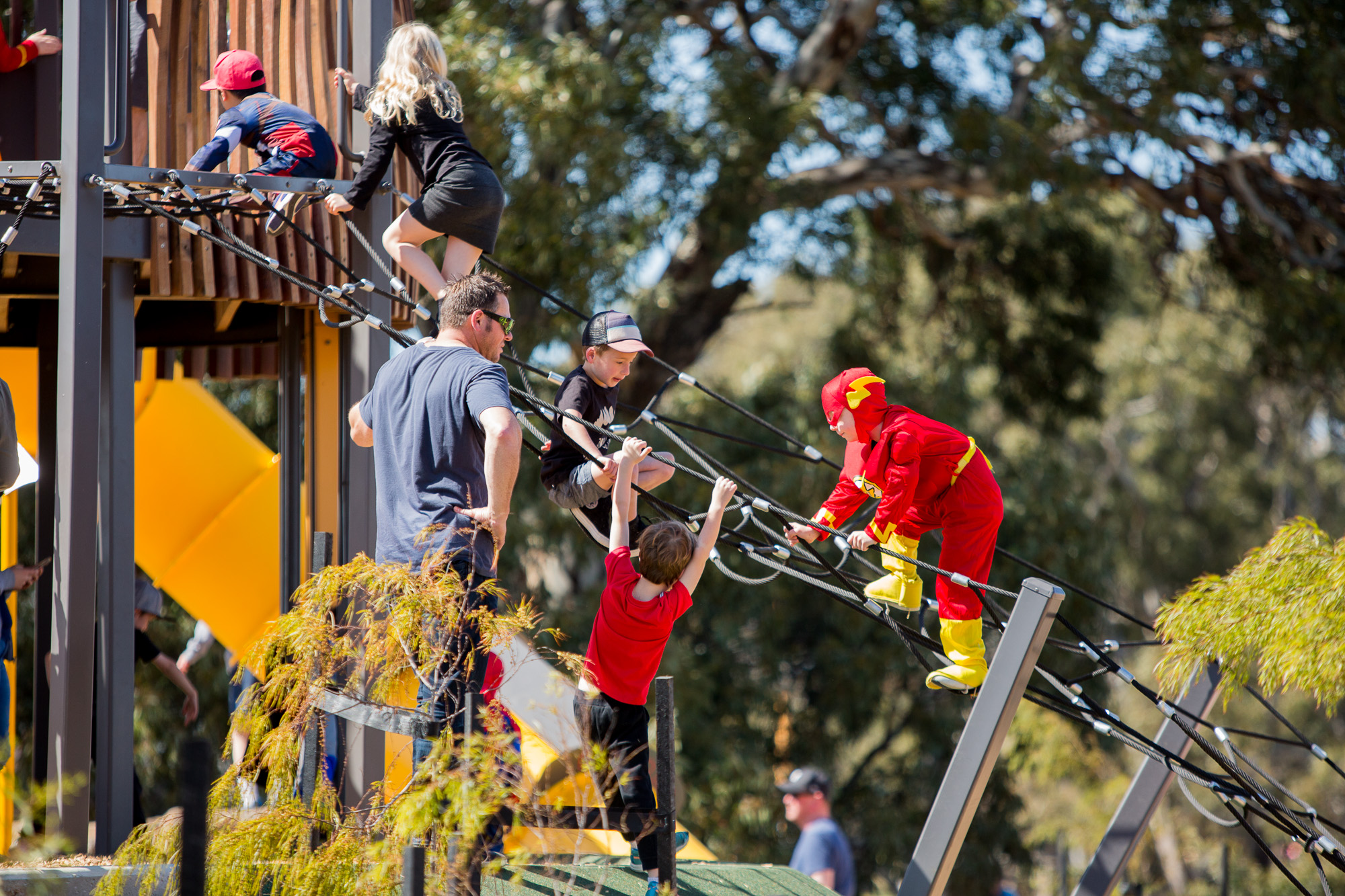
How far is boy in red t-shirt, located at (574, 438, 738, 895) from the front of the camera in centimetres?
482

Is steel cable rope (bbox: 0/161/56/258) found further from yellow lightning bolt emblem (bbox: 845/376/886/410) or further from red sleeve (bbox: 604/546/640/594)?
yellow lightning bolt emblem (bbox: 845/376/886/410)

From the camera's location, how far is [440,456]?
429cm

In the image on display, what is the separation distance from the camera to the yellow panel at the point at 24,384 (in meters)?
7.74

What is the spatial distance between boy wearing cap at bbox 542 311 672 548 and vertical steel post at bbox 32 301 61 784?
2.98 m

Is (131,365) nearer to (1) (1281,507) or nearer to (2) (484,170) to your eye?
(2) (484,170)

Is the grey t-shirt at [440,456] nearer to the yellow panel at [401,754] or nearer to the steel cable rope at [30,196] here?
the yellow panel at [401,754]

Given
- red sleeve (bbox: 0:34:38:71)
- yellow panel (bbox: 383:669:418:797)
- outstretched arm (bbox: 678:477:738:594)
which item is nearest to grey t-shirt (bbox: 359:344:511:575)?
yellow panel (bbox: 383:669:418:797)

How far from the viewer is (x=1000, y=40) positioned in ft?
43.3

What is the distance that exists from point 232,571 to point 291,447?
1669mm

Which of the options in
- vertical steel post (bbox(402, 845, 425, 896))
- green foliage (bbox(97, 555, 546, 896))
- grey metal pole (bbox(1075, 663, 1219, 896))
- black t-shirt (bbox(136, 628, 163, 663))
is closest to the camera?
vertical steel post (bbox(402, 845, 425, 896))

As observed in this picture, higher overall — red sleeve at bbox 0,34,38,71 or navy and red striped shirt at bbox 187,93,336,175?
red sleeve at bbox 0,34,38,71

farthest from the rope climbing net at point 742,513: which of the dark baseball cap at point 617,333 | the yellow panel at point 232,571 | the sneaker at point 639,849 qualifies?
the yellow panel at point 232,571

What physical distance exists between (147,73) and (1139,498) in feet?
70.1

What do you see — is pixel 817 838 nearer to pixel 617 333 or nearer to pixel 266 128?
pixel 617 333
